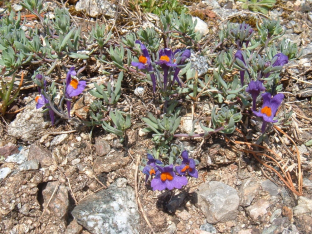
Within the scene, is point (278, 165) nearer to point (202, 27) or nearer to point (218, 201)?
point (218, 201)

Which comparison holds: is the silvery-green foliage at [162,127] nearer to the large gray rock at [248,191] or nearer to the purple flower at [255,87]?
the purple flower at [255,87]

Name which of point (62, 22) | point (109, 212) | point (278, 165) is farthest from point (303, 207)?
point (62, 22)

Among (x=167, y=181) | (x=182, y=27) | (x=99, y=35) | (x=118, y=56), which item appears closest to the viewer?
(x=167, y=181)

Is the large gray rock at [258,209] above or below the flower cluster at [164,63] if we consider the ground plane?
below

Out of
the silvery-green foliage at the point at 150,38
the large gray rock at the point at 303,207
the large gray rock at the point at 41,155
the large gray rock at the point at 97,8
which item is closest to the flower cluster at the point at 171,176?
the large gray rock at the point at 303,207

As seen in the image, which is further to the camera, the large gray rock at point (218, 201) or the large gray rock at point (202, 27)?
the large gray rock at point (202, 27)

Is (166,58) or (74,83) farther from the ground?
(166,58)
